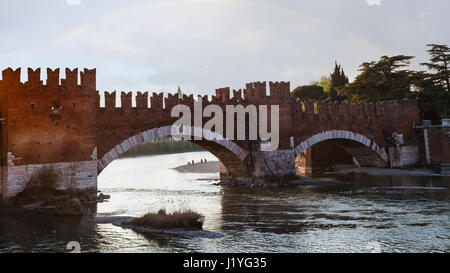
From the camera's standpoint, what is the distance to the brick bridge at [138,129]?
18.8 metres

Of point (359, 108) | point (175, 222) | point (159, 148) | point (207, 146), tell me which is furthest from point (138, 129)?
point (159, 148)

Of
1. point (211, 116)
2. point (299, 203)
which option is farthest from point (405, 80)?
point (299, 203)

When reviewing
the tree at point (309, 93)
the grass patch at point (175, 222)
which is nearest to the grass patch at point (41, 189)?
the grass patch at point (175, 222)

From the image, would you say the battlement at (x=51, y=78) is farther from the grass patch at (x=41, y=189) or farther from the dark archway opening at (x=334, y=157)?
the dark archway opening at (x=334, y=157)

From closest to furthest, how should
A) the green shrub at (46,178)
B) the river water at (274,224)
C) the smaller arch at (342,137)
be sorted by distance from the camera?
1. the river water at (274,224)
2. the green shrub at (46,178)
3. the smaller arch at (342,137)

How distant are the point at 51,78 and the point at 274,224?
12.8 m

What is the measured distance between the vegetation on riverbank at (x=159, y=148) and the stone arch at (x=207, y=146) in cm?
5272

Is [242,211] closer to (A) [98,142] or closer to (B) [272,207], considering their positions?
(B) [272,207]

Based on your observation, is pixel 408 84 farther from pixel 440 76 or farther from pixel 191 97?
pixel 191 97

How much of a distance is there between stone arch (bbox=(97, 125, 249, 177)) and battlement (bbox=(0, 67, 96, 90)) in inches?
142

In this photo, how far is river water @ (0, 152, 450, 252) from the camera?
11.6m

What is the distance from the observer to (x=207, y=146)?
28594mm
